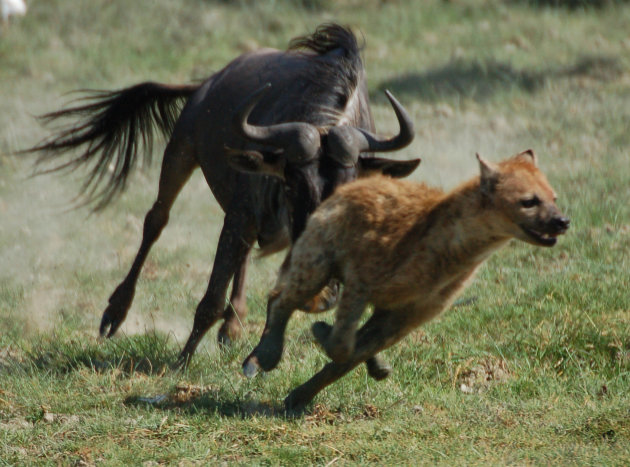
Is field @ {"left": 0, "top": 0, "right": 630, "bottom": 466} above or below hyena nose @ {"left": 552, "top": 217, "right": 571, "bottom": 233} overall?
below

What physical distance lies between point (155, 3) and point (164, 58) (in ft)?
6.31

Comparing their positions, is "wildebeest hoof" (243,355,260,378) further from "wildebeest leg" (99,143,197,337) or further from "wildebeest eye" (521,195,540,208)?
"wildebeest leg" (99,143,197,337)

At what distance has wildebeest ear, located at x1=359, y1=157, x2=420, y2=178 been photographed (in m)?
5.82

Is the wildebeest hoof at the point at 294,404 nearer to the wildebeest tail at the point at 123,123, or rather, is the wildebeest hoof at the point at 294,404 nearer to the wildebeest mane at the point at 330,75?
the wildebeest mane at the point at 330,75

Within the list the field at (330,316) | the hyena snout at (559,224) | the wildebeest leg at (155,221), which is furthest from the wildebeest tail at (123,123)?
the hyena snout at (559,224)

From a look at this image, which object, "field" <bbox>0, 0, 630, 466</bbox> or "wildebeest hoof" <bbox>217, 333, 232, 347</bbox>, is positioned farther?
"wildebeest hoof" <bbox>217, 333, 232, 347</bbox>

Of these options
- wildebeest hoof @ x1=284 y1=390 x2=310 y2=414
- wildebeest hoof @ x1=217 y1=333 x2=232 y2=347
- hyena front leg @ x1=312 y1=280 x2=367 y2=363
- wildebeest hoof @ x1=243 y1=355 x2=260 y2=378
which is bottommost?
wildebeest hoof @ x1=217 y1=333 x2=232 y2=347

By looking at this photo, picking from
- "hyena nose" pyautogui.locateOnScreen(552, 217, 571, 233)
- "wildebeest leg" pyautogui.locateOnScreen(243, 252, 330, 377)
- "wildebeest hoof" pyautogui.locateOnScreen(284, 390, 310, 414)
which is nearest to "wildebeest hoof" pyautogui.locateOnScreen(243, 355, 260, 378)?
"wildebeest leg" pyautogui.locateOnScreen(243, 252, 330, 377)

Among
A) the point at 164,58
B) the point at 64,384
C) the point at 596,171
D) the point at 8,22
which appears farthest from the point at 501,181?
the point at 8,22

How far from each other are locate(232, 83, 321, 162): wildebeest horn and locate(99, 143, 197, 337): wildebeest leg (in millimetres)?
2027

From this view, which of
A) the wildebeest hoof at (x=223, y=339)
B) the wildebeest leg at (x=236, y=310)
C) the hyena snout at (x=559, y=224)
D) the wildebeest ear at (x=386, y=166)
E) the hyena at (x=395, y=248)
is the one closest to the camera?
the hyena snout at (x=559, y=224)

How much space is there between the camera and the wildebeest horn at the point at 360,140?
220 inches

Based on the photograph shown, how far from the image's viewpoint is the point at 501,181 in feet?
14.5

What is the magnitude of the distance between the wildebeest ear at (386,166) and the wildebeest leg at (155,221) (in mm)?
2183
